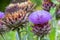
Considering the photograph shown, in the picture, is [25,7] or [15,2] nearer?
[25,7]

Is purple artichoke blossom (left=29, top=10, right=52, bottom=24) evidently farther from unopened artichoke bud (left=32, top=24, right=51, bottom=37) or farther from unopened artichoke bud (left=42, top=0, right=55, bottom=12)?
unopened artichoke bud (left=42, top=0, right=55, bottom=12)

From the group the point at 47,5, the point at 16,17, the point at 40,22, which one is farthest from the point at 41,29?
the point at 47,5

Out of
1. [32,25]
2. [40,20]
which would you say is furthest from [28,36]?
[40,20]

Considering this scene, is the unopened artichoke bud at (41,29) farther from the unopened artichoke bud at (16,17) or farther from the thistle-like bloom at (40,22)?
the unopened artichoke bud at (16,17)

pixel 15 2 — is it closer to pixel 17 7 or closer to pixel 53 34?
pixel 17 7

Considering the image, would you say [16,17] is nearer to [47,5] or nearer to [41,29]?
[41,29]

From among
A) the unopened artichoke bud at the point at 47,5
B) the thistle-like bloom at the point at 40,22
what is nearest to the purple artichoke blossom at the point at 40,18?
the thistle-like bloom at the point at 40,22

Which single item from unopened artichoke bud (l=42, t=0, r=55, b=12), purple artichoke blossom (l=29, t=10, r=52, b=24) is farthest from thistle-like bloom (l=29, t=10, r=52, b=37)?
unopened artichoke bud (l=42, t=0, r=55, b=12)
